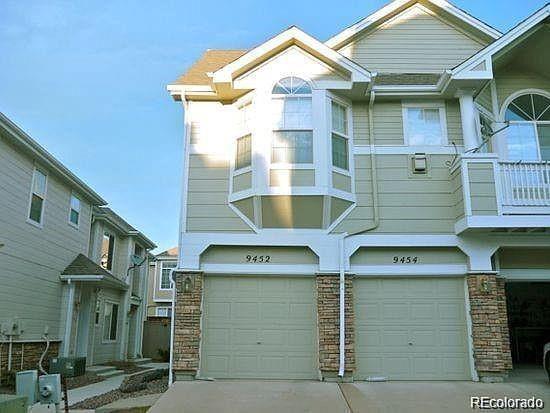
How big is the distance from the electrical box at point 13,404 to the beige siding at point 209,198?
5.51 metres

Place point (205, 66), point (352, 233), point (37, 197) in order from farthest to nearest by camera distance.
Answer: point (37, 197) < point (205, 66) < point (352, 233)

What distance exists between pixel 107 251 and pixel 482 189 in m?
15.1

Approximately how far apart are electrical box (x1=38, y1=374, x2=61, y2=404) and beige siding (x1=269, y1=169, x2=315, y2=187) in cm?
515

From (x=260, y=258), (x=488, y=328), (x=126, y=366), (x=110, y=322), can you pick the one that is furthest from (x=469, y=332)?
(x=110, y=322)

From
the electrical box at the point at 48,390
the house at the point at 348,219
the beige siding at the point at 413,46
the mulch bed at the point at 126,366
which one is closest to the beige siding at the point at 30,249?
the mulch bed at the point at 126,366

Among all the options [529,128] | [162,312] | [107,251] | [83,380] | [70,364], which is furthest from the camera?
[162,312]

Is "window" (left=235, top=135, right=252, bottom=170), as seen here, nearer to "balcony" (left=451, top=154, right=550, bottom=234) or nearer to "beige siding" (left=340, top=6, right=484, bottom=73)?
"beige siding" (left=340, top=6, right=484, bottom=73)

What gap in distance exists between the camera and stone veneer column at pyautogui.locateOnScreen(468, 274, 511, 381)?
9297 millimetres

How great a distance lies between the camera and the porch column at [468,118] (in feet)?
33.5

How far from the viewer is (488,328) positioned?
9.45 meters

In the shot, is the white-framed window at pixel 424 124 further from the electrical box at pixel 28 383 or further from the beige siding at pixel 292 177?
Result: the electrical box at pixel 28 383

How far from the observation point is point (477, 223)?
9.32 m

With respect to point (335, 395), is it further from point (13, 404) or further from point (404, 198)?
point (13, 404)

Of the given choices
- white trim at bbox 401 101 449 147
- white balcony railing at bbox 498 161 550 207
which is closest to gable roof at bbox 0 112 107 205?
white trim at bbox 401 101 449 147
